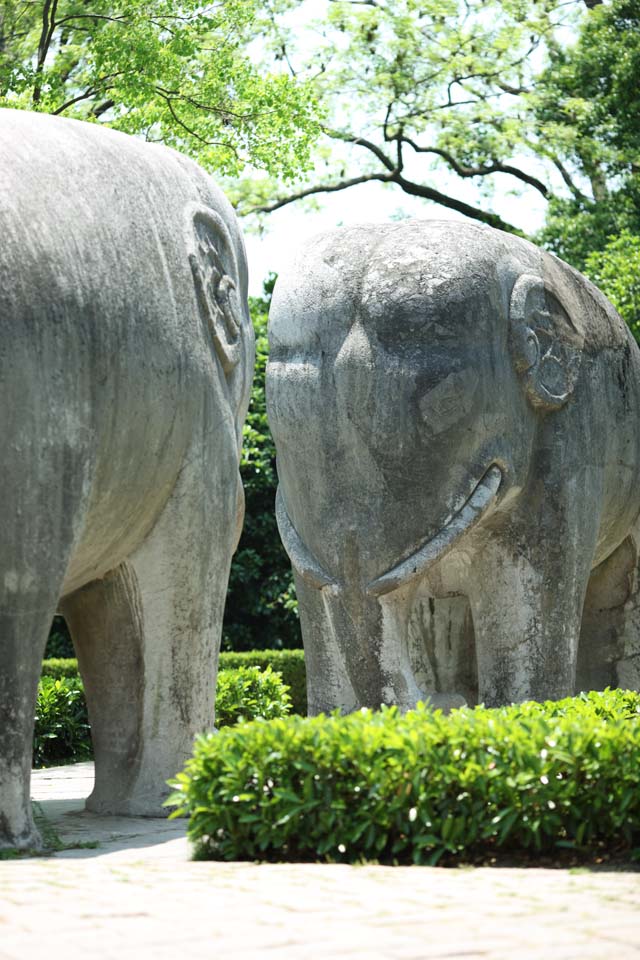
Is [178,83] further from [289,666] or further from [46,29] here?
[289,666]

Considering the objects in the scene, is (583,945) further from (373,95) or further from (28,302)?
(373,95)

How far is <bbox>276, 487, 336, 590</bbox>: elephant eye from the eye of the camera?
7090mm

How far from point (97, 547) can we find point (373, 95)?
16.9 m

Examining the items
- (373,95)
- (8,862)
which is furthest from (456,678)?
(373,95)

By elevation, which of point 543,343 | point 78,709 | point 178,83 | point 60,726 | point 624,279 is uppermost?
point 178,83

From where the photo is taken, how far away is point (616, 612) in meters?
9.55

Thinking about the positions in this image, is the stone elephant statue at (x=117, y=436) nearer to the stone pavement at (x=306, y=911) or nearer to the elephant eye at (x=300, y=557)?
the elephant eye at (x=300, y=557)

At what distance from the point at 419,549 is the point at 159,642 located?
4.23ft

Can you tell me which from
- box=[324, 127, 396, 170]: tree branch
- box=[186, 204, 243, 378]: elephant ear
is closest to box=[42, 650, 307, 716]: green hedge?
box=[186, 204, 243, 378]: elephant ear

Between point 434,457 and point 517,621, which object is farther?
point 517,621

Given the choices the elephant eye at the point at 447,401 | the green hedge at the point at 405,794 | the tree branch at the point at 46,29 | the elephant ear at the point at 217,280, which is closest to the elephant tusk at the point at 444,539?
the elephant eye at the point at 447,401

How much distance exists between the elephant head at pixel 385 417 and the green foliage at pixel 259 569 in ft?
29.1

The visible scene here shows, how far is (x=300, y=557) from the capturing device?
723 cm

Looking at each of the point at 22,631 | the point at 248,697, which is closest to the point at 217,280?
the point at 22,631
